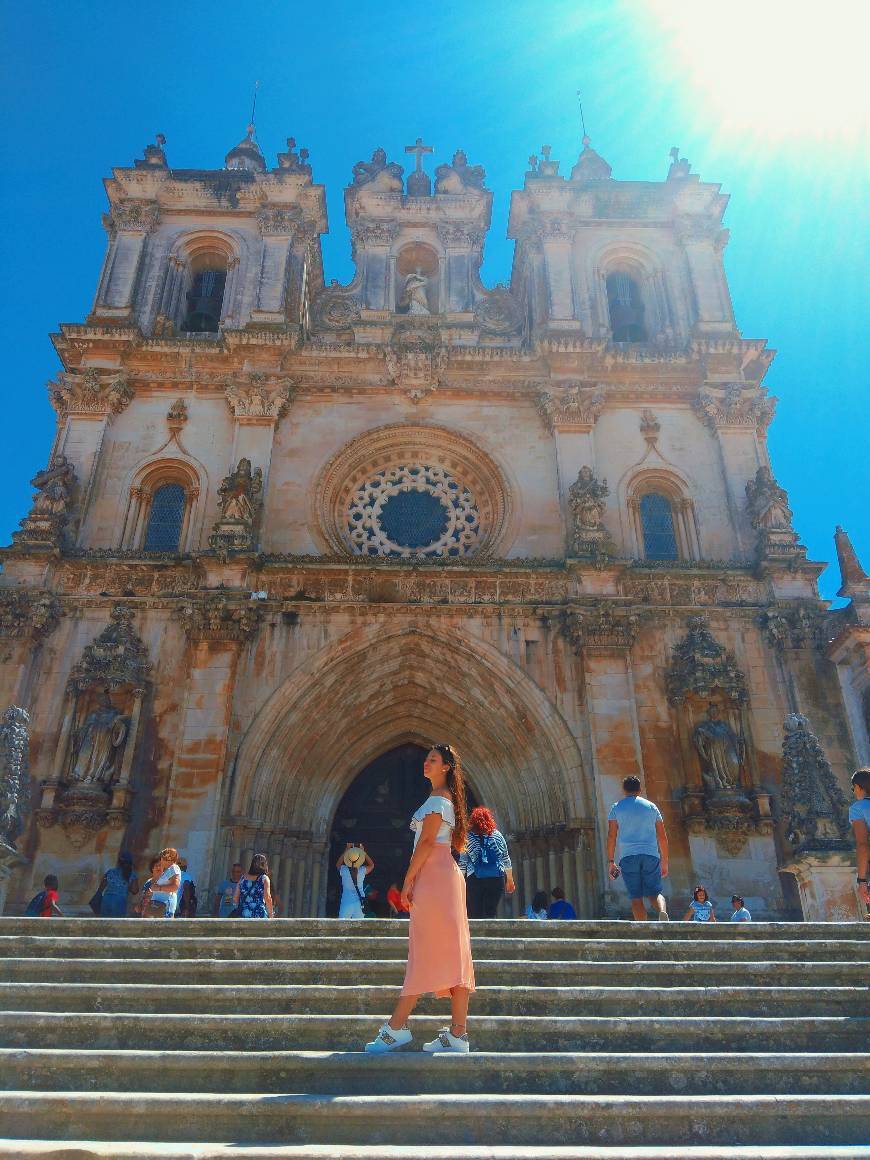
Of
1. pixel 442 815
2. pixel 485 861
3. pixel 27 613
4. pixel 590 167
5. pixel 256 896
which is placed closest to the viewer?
pixel 442 815

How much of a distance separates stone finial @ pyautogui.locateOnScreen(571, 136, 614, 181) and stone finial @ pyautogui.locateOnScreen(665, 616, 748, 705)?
15.9 meters

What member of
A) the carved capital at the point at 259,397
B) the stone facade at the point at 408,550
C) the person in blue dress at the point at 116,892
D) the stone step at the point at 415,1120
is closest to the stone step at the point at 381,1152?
the stone step at the point at 415,1120

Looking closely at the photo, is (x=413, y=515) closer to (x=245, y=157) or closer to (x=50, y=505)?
(x=50, y=505)

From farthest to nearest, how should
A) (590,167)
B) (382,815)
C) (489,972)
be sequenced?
(590,167)
(382,815)
(489,972)

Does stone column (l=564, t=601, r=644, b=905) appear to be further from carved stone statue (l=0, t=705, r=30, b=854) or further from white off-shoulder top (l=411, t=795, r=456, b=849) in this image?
white off-shoulder top (l=411, t=795, r=456, b=849)

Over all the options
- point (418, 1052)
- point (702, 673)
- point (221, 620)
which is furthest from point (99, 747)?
point (418, 1052)

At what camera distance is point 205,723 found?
14.9 meters

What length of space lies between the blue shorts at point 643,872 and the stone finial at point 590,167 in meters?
21.8

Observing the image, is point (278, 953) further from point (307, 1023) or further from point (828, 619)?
point (828, 619)

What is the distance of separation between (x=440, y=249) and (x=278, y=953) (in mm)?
19656

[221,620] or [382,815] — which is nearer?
[221,620]

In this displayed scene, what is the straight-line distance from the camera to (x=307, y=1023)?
5520mm

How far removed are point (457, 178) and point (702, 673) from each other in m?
16.0

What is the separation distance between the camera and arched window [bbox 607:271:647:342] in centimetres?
2225
